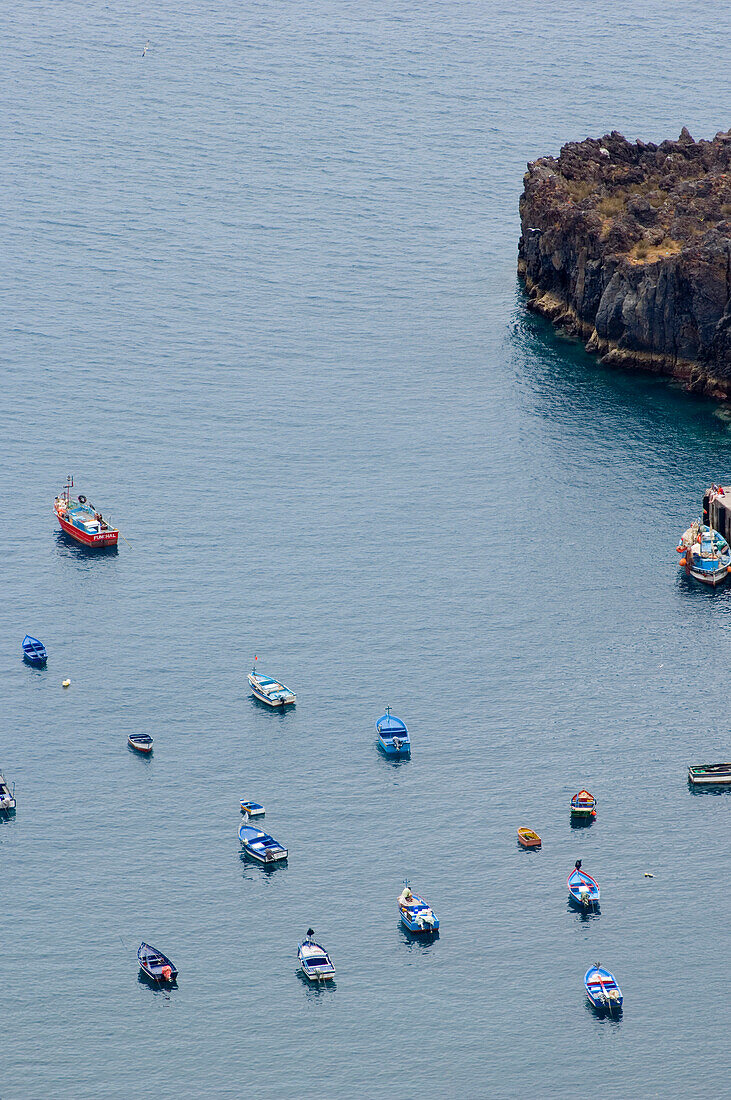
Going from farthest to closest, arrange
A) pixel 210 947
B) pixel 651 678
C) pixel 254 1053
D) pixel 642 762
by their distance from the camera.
→ pixel 651 678
pixel 642 762
pixel 210 947
pixel 254 1053

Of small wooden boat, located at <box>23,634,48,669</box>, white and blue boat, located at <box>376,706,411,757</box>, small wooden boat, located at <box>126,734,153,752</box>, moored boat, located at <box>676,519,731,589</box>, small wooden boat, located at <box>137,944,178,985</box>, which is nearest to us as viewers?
small wooden boat, located at <box>137,944,178,985</box>

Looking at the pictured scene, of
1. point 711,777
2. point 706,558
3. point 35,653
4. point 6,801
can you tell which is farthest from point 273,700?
point 706,558

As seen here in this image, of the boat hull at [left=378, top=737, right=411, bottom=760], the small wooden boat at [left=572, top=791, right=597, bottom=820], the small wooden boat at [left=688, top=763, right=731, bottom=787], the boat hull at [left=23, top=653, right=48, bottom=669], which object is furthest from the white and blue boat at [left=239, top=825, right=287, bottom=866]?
the small wooden boat at [left=688, top=763, right=731, bottom=787]

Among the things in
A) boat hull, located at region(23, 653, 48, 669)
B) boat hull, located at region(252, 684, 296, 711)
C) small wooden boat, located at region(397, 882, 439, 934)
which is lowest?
boat hull, located at region(23, 653, 48, 669)

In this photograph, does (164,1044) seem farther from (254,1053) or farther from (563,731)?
(563,731)

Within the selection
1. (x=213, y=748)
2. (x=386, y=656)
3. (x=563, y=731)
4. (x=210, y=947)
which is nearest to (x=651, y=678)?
(x=563, y=731)

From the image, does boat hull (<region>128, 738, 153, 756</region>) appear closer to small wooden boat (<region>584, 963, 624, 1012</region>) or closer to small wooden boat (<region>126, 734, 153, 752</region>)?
small wooden boat (<region>126, 734, 153, 752</region>)

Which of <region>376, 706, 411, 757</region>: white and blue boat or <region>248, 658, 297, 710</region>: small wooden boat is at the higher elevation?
<region>376, 706, 411, 757</region>: white and blue boat
